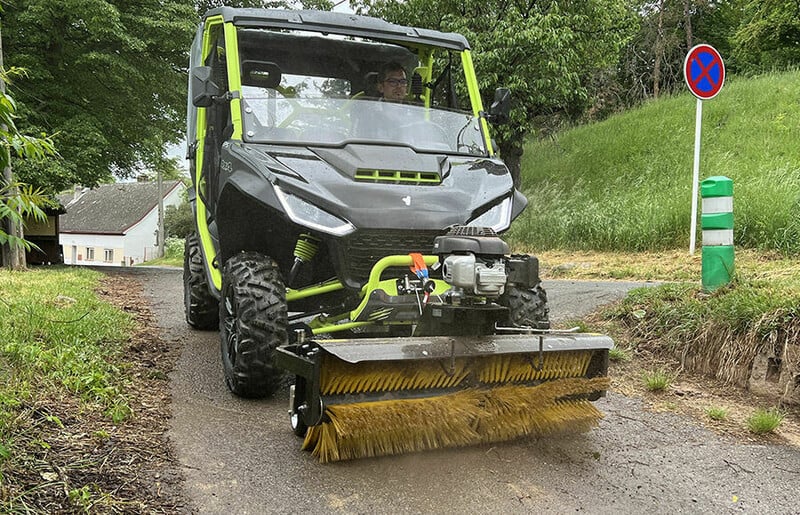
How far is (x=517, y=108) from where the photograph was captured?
48.2 ft

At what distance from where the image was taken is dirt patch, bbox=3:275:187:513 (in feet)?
8.43

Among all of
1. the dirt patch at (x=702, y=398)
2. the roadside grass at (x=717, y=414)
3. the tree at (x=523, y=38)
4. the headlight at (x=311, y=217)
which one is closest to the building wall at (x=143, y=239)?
the tree at (x=523, y=38)

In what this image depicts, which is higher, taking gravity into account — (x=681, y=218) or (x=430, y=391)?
(x=681, y=218)

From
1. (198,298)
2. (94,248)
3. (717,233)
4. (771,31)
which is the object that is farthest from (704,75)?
(94,248)

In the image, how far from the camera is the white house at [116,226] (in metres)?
53.6

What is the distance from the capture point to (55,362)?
413 cm

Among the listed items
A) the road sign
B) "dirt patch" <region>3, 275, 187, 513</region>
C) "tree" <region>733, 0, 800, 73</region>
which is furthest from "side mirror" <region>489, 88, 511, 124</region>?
"tree" <region>733, 0, 800, 73</region>

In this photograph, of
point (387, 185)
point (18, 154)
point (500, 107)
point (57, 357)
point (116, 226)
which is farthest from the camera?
point (116, 226)

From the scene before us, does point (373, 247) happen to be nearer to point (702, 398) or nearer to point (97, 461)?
point (97, 461)

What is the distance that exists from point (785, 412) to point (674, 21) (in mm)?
25048

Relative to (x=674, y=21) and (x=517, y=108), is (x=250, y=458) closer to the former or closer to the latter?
(x=517, y=108)

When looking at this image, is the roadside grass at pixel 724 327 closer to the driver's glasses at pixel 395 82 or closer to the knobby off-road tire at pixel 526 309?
the knobby off-road tire at pixel 526 309

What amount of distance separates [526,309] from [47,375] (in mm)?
2704

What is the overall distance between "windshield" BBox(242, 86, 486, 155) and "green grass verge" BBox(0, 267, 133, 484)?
1.70 metres
